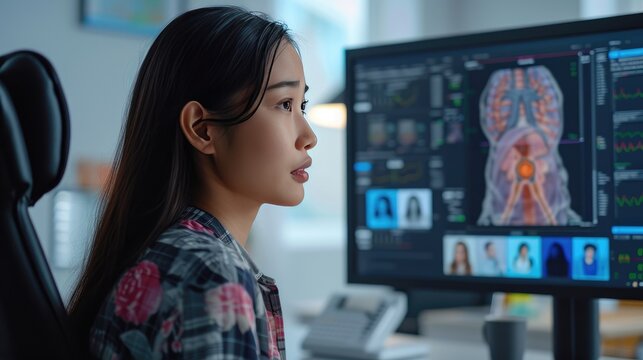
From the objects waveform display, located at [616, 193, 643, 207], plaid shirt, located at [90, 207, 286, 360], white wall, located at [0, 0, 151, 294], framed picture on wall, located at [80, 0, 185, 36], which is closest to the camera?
plaid shirt, located at [90, 207, 286, 360]

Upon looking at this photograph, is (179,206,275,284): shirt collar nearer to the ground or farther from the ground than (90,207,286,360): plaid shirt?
farther from the ground

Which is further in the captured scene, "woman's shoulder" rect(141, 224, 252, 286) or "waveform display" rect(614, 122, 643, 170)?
"waveform display" rect(614, 122, 643, 170)

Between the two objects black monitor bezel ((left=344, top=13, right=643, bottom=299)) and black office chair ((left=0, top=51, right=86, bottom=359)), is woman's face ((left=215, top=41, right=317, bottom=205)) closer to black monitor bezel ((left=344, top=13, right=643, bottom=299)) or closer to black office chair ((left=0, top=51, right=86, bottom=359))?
black office chair ((left=0, top=51, right=86, bottom=359))

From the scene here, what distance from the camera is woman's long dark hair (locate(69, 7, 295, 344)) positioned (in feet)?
3.06

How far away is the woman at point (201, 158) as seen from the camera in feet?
2.85

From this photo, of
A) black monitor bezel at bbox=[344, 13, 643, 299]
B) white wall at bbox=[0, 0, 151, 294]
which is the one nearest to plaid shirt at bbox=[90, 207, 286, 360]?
black monitor bezel at bbox=[344, 13, 643, 299]

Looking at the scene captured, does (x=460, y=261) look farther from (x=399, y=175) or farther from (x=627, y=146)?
(x=627, y=146)

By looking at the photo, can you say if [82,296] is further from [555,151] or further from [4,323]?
[555,151]

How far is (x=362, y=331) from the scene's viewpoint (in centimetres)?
149

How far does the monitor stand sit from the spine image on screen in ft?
0.49

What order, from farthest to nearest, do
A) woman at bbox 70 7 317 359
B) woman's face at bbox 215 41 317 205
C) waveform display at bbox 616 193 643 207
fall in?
waveform display at bbox 616 193 643 207 → woman's face at bbox 215 41 317 205 → woman at bbox 70 7 317 359

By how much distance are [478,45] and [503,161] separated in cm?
19

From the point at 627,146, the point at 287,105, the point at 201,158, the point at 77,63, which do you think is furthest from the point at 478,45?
the point at 77,63

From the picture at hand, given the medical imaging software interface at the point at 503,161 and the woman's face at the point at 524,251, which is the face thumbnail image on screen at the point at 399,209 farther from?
the woman's face at the point at 524,251
